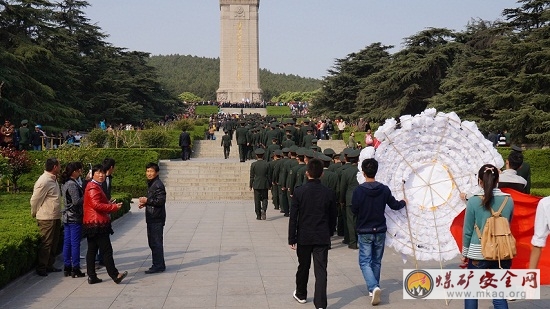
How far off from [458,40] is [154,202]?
108 feet

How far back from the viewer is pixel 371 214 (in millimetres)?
6750

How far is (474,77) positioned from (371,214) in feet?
80.9

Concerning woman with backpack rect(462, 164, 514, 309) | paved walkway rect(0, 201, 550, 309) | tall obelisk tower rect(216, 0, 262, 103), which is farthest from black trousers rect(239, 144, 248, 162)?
tall obelisk tower rect(216, 0, 262, 103)

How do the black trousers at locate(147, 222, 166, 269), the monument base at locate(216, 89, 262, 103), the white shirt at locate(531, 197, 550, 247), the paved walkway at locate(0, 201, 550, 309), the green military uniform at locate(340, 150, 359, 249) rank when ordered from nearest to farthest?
1. the white shirt at locate(531, 197, 550, 247)
2. the paved walkway at locate(0, 201, 550, 309)
3. the black trousers at locate(147, 222, 166, 269)
4. the green military uniform at locate(340, 150, 359, 249)
5. the monument base at locate(216, 89, 262, 103)

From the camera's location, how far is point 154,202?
839 cm

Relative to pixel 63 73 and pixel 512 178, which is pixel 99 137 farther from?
pixel 512 178

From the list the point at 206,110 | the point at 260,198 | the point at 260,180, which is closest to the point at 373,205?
the point at 260,180

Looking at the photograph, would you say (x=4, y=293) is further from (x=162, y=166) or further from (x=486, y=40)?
(x=486, y=40)

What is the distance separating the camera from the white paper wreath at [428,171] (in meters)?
6.64

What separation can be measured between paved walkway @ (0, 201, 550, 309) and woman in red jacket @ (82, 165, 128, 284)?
0.64 ft

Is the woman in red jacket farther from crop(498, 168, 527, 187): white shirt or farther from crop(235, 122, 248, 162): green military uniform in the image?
crop(235, 122, 248, 162): green military uniform

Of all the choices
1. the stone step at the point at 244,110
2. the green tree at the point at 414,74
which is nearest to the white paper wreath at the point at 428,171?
the green tree at the point at 414,74

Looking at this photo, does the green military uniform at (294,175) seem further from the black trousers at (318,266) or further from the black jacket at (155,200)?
the black trousers at (318,266)

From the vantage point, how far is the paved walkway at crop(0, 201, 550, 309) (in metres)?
7.02
